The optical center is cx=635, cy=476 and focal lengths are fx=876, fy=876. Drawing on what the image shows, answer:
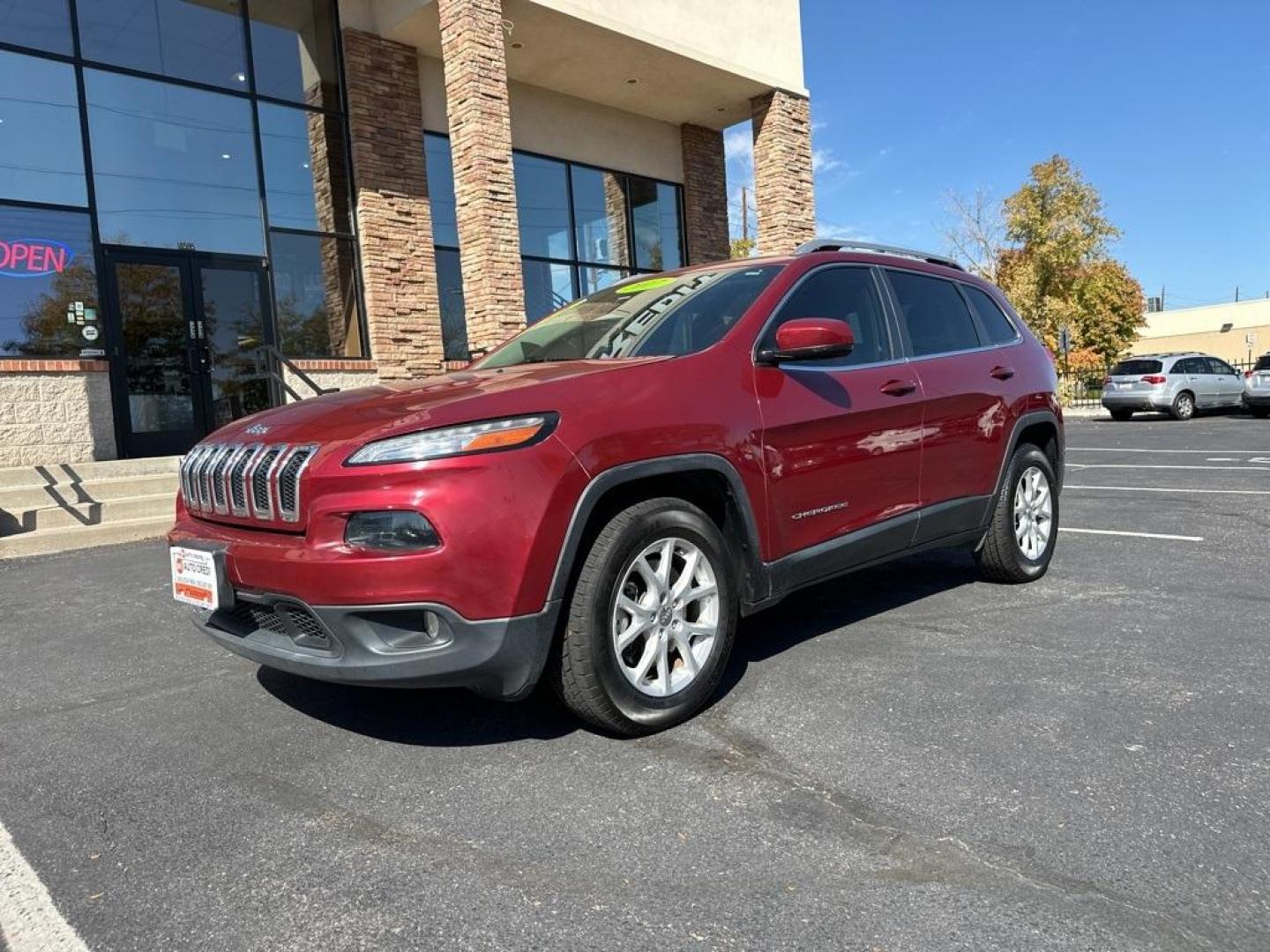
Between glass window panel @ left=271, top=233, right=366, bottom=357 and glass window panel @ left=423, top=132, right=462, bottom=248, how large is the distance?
154 centimetres

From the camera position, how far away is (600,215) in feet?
49.3

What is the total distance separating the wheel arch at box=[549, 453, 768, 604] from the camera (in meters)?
2.81

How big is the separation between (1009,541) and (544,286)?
34.1 ft

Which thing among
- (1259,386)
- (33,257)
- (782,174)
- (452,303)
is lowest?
(1259,386)

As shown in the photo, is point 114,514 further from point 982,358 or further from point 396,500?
point 982,358

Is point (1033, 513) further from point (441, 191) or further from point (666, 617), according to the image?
point (441, 191)

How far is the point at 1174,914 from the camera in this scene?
2018 millimetres

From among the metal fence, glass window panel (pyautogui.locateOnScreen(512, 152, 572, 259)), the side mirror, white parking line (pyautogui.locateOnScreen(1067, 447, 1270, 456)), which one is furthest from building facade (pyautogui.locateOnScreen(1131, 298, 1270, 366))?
the side mirror

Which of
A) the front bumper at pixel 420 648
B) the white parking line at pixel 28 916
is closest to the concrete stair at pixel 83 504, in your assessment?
the white parking line at pixel 28 916

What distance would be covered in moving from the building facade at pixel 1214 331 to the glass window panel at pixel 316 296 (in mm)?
66995

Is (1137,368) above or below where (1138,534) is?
above

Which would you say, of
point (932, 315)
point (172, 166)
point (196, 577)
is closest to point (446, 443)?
point (196, 577)

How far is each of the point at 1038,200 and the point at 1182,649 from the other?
31791 mm

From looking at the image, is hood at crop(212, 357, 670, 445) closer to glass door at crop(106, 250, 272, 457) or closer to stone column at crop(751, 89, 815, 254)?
glass door at crop(106, 250, 272, 457)
